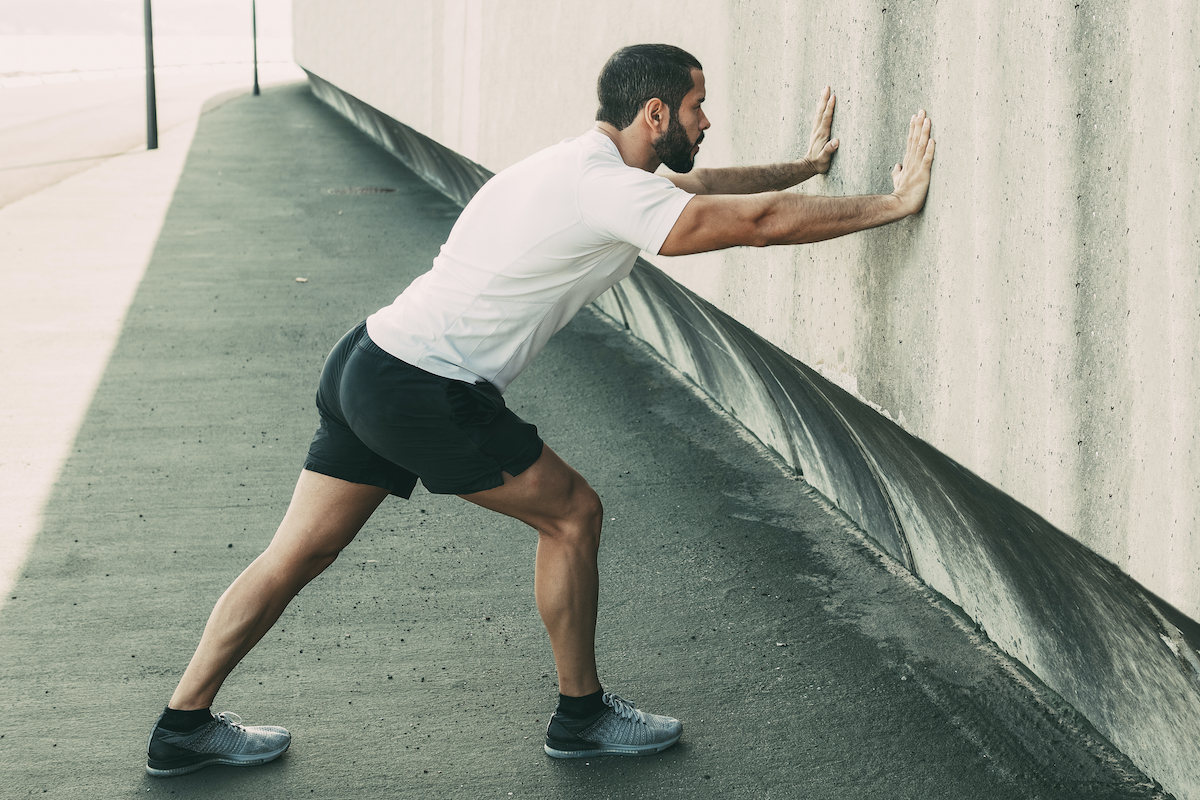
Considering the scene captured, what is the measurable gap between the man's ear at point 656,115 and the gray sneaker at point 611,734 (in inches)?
62.7

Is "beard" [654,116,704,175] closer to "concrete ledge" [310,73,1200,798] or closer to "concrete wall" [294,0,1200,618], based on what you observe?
"concrete wall" [294,0,1200,618]

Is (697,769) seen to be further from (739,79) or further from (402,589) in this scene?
(739,79)

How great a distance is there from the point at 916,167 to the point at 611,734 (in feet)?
5.83

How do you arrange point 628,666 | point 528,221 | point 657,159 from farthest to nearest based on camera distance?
point 628,666 < point 657,159 < point 528,221

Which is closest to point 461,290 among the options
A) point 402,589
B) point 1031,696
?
point 402,589

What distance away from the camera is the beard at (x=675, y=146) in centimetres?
287

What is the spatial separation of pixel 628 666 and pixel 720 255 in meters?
1.70

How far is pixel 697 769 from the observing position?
3.15m

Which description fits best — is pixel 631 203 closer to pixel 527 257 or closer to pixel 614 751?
pixel 527 257

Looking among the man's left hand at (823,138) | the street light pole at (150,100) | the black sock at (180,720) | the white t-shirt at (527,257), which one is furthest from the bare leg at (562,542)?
the street light pole at (150,100)

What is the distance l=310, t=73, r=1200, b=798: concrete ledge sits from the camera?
9.05 feet

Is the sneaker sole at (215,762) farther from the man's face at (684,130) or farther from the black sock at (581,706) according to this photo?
the man's face at (684,130)

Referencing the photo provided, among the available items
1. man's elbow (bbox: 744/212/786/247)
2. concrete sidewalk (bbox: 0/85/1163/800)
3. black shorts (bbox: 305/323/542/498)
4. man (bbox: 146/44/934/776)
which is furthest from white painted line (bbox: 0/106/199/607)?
man's elbow (bbox: 744/212/786/247)

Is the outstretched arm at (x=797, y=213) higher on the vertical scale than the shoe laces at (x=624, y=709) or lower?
higher
